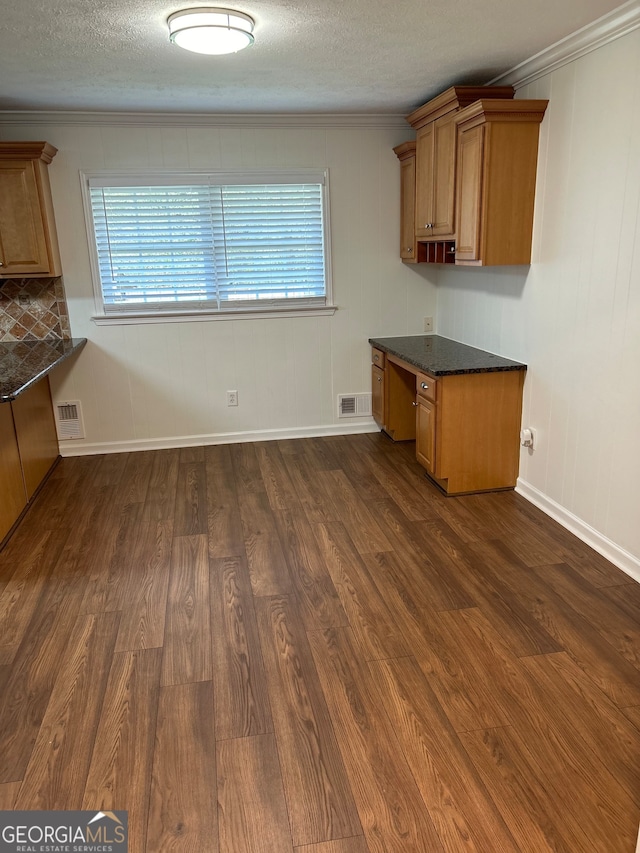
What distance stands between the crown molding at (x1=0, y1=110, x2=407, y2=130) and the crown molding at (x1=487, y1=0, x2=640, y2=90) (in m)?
1.22

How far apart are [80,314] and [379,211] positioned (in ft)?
8.18

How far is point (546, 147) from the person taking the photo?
11.1 feet

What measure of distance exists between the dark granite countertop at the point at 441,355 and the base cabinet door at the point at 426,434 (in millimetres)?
251

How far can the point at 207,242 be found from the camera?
4.74m

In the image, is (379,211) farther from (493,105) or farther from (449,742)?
(449,742)

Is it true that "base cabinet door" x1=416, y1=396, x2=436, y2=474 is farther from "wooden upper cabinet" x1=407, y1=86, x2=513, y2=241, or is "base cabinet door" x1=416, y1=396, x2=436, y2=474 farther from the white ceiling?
the white ceiling

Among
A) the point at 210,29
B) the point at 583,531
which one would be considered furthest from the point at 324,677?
the point at 210,29

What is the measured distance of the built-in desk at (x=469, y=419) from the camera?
12.4 ft

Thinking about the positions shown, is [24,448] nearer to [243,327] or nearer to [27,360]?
[27,360]

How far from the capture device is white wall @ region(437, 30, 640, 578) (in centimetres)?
281

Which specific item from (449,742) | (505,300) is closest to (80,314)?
(505,300)

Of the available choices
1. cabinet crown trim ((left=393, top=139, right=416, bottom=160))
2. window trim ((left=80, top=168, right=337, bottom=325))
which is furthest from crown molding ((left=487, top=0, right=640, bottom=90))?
window trim ((left=80, top=168, right=337, bottom=325))

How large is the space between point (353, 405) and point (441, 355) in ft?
4.00

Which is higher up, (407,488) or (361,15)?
(361,15)
